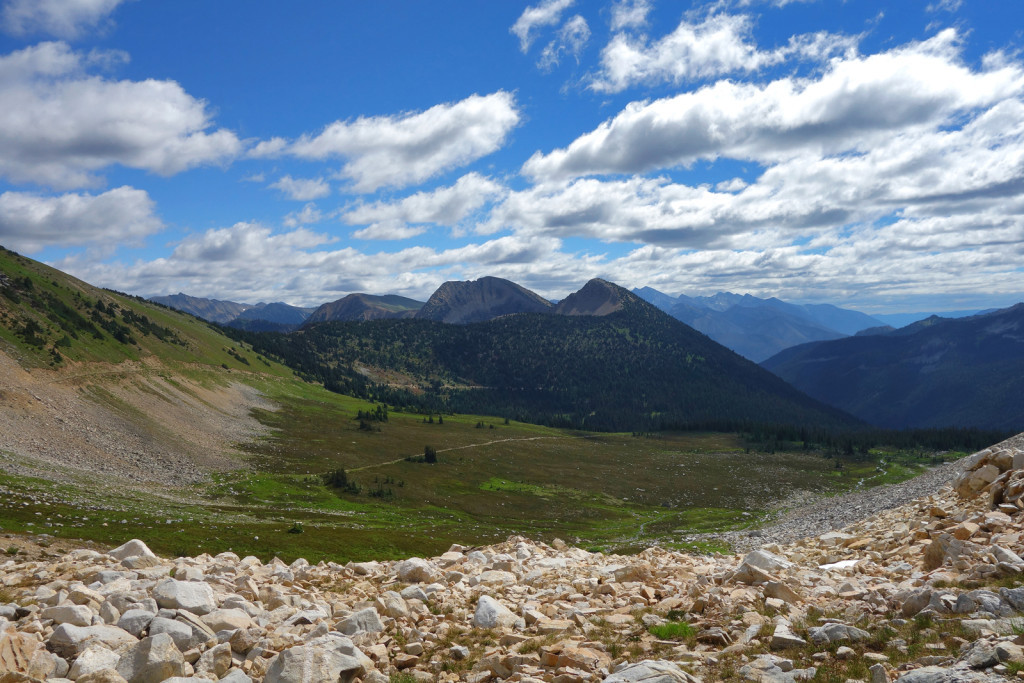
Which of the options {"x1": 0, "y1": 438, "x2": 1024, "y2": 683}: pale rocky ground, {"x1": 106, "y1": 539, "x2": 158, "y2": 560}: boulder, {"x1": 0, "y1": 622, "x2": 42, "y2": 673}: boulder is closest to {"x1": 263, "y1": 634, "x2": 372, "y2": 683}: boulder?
{"x1": 0, "y1": 438, "x2": 1024, "y2": 683}: pale rocky ground

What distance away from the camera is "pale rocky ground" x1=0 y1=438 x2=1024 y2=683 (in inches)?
477

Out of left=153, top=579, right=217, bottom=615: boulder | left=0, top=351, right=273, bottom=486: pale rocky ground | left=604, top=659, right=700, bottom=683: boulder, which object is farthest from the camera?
left=0, top=351, right=273, bottom=486: pale rocky ground

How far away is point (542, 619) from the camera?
16.5m

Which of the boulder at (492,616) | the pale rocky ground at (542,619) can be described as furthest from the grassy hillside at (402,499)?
the boulder at (492,616)

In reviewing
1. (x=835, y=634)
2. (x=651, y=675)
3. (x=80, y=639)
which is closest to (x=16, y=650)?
(x=80, y=639)

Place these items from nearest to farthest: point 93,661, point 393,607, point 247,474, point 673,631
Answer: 1. point 93,661
2. point 673,631
3. point 393,607
4. point 247,474

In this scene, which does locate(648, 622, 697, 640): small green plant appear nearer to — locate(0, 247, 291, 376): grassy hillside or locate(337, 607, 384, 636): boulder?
locate(337, 607, 384, 636): boulder

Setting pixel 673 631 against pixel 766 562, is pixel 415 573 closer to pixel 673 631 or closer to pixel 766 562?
pixel 673 631

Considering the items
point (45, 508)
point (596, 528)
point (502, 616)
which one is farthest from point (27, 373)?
point (502, 616)

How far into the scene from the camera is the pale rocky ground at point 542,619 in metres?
12.1

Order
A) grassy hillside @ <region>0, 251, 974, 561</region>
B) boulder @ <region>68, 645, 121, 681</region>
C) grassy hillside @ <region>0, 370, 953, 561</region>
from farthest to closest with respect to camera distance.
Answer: grassy hillside @ <region>0, 251, 974, 561</region>, grassy hillside @ <region>0, 370, 953, 561</region>, boulder @ <region>68, 645, 121, 681</region>

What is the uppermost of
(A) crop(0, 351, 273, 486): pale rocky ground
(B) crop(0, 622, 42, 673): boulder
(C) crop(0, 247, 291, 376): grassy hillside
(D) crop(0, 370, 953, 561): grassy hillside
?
(C) crop(0, 247, 291, 376): grassy hillside

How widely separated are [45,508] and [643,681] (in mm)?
66136

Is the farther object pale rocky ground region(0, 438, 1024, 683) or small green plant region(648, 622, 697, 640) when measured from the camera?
small green plant region(648, 622, 697, 640)
